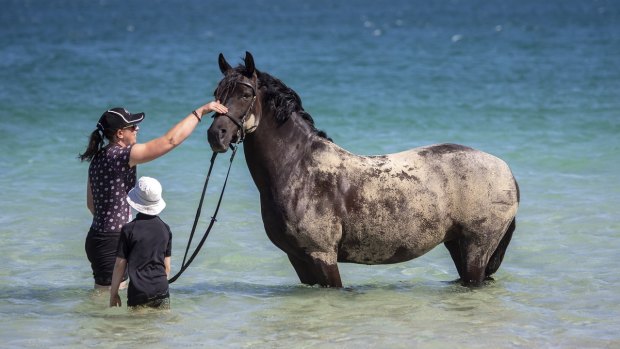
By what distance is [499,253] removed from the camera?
6848 mm

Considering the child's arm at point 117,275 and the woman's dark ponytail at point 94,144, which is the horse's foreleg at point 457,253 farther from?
the woman's dark ponytail at point 94,144

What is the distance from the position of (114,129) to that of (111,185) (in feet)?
1.12

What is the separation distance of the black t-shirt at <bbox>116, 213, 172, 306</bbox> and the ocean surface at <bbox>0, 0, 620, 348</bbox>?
0.22 meters

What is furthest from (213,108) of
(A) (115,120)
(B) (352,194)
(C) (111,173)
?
(B) (352,194)

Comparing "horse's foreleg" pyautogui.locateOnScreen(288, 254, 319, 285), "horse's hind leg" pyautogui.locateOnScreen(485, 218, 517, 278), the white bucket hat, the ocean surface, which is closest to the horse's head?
the white bucket hat

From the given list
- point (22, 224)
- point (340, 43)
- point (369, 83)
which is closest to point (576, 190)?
point (22, 224)

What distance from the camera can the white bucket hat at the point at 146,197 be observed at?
18.8 feet

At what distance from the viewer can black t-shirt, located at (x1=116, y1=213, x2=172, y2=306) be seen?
19.1 ft

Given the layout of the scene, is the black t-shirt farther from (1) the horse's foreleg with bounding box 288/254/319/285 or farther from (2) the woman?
(1) the horse's foreleg with bounding box 288/254/319/285

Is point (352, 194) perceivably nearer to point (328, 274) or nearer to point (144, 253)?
point (328, 274)

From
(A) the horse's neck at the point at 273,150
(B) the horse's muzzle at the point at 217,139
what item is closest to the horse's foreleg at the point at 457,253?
(A) the horse's neck at the point at 273,150

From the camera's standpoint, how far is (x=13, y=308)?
6.60 meters

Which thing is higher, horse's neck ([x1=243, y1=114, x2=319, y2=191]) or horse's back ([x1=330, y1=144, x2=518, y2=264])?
horse's neck ([x1=243, y1=114, x2=319, y2=191])

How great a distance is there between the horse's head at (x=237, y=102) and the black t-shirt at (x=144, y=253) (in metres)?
0.60
